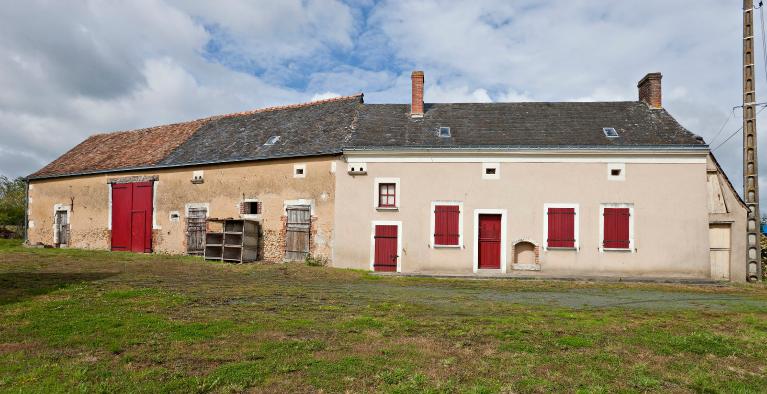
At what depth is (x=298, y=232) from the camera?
706 inches

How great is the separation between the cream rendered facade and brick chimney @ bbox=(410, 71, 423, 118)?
297 centimetres

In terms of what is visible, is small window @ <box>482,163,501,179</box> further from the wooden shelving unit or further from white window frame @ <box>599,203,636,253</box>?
the wooden shelving unit

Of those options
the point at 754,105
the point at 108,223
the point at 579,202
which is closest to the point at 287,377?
the point at 579,202

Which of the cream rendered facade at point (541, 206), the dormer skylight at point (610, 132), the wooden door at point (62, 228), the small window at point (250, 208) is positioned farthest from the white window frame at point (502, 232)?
the wooden door at point (62, 228)

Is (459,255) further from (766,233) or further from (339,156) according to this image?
(766,233)

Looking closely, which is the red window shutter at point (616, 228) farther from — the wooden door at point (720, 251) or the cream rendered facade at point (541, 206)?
the wooden door at point (720, 251)

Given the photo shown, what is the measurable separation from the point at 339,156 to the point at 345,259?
3537mm

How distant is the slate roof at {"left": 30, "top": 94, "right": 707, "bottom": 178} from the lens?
1697 cm

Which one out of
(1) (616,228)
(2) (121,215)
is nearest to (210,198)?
(2) (121,215)

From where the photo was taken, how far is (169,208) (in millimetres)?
20594

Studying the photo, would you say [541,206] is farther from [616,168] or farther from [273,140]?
[273,140]

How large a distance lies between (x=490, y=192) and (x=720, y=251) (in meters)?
7.46

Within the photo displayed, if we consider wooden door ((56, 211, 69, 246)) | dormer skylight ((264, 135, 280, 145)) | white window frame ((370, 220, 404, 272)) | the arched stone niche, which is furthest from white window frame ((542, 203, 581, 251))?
wooden door ((56, 211, 69, 246))

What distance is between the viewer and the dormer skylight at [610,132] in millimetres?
17062
